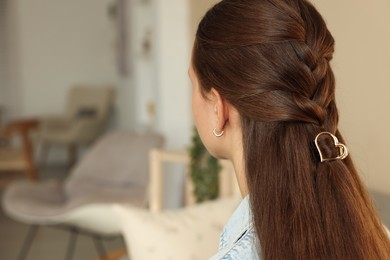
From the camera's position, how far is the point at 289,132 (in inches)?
33.8

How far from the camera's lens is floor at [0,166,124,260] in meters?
3.81

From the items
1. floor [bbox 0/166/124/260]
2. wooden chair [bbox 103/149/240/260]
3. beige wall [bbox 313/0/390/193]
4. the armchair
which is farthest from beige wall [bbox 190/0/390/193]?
floor [bbox 0/166/124/260]

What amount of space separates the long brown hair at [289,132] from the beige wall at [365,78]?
0.47 meters

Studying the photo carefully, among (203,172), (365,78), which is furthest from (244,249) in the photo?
(203,172)

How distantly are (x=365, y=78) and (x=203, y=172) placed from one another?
4.08 ft

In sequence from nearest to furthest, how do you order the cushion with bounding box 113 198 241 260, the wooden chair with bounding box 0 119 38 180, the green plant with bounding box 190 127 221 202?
the cushion with bounding box 113 198 241 260
the green plant with bounding box 190 127 221 202
the wooden chair with bounding box 0 119 38 180

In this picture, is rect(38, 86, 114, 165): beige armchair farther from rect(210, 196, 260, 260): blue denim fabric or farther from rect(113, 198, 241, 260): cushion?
rect(210, 196, 260, 260): blue denim fabric

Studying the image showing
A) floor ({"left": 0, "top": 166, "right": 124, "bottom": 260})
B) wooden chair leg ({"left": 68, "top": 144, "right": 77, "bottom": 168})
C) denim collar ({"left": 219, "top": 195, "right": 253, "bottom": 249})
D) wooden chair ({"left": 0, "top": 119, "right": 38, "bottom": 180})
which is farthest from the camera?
wooden chair leg ({"left": 68, "top": 144, "right": 77, "bottom": 168})

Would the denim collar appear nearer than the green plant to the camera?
Yes

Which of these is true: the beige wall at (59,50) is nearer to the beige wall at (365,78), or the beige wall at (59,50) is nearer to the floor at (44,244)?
the floor at (44,244)

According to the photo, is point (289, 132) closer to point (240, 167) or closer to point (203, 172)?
point (240, 167)

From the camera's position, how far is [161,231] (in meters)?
1.56

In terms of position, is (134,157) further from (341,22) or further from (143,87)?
(341,22)

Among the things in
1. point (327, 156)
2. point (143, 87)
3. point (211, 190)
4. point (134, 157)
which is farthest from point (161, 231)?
point (143, 87)
